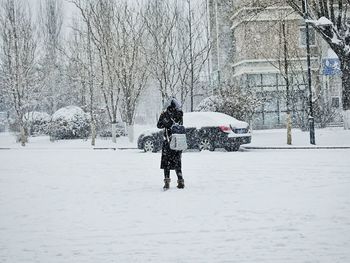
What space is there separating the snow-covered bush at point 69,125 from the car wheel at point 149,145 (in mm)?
11708

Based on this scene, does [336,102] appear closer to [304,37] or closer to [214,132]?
[304,37]

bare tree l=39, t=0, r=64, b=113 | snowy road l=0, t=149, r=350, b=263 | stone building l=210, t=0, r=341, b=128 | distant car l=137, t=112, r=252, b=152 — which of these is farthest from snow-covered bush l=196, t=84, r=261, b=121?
bare tree l=39, t=0, r=64, b=113

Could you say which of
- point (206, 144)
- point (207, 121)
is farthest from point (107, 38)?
point (206, 144)

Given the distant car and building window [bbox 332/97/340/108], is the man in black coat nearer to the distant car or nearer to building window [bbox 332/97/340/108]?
the distant car

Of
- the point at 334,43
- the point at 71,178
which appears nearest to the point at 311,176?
the point at 71,178

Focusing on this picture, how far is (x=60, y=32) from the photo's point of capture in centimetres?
4738

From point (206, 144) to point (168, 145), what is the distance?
9583mm

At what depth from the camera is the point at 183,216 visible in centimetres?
671

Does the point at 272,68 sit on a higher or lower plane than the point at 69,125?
higher

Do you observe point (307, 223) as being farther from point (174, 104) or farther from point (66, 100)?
point (66, 100)

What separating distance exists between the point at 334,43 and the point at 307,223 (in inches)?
629

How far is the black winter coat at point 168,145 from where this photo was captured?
9.38 metres

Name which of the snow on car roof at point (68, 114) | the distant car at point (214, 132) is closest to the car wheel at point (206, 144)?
the distant car at point (214, 132)

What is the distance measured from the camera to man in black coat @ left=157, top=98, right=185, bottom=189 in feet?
30.8
